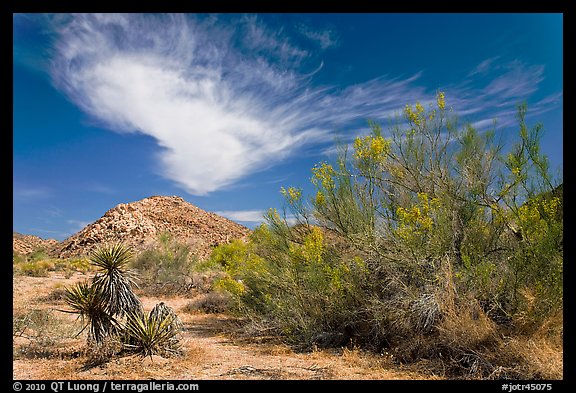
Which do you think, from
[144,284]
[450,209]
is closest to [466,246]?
[450,209]

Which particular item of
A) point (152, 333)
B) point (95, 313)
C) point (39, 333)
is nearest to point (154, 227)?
point (39, 333)

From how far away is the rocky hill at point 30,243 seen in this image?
46.7 m

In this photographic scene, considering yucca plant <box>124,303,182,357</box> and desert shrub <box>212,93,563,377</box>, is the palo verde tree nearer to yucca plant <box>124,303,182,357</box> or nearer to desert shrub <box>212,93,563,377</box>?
yucca plant <box>124,303,182,357</box>

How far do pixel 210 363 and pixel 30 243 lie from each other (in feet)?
174

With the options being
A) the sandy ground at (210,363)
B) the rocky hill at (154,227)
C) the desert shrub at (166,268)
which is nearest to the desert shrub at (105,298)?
the sandy ground at (210,363)

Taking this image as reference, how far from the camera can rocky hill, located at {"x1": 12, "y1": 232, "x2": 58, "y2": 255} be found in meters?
46.7

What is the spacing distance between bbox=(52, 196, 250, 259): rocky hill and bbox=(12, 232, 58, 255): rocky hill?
8.50ft

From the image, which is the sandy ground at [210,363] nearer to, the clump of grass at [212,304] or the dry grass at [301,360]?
the dry grass at [301,360]

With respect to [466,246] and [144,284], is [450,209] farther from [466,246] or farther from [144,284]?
[144,284]

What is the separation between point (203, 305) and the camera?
14797mm

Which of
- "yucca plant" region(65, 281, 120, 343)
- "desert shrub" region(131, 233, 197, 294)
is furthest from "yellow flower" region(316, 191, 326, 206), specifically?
"desert shrub" region(131, 233, 197, 294)

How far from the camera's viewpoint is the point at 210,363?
7.49 m

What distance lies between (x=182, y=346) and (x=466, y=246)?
5736 millimetres

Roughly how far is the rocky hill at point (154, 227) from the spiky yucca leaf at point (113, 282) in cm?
2983
